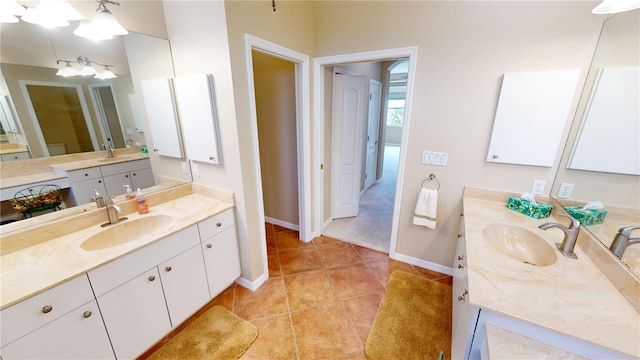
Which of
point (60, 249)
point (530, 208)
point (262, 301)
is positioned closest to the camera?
point (60, 249)

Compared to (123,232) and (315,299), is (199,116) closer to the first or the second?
(123,232)

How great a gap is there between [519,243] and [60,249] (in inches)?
113

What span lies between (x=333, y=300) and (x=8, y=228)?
7.19 feet

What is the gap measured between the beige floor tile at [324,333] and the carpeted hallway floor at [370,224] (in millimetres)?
1113

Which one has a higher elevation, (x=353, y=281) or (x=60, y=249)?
(x=60, y=249)

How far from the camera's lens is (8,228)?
1266 mm

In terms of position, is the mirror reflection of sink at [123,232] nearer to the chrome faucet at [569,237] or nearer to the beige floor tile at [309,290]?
the beige floor tile at [309,290]

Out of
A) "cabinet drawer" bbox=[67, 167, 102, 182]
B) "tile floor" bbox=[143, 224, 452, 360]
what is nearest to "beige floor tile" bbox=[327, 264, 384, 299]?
"tile floor" bbox=[143, 224, 452, 360]

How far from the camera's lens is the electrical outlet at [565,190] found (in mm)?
1565

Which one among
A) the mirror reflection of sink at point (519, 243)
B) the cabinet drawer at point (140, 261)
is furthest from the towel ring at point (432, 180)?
the cabinet drawer at point (140, 261)

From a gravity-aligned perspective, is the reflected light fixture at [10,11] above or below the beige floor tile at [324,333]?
above

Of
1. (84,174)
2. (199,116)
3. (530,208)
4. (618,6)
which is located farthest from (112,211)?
(618,6)

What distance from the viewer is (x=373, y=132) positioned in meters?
4.49

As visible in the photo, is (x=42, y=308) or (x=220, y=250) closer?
(x=42, y=308)
